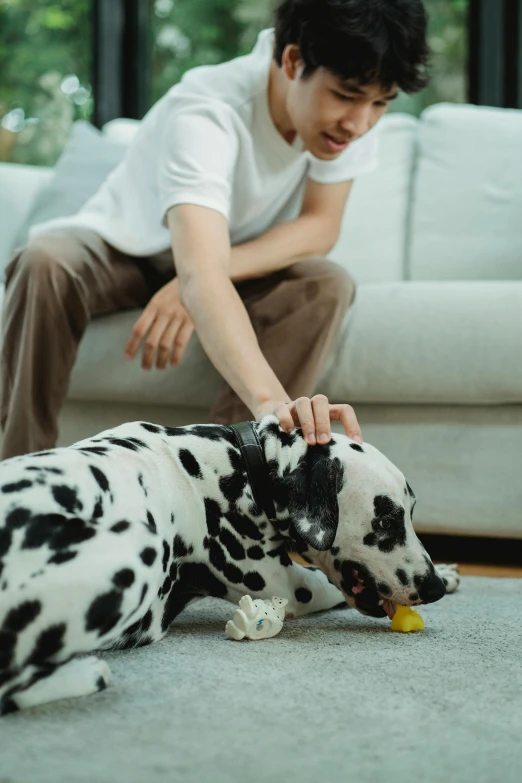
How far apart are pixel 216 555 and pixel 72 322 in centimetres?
93

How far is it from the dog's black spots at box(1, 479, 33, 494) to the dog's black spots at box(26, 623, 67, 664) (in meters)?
0.21

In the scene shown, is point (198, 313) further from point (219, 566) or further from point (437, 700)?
point (437, 700)

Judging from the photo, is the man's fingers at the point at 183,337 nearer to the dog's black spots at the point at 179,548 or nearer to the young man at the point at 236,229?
the young man at the point at 236,229

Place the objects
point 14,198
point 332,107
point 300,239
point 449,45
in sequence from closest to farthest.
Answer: point 332,107 < point 300,239 < point 14,198 < point 449,45

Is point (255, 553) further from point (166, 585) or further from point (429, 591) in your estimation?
point (429, 591)

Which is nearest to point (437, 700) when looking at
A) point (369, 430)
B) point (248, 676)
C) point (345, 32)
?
point (248, 676)

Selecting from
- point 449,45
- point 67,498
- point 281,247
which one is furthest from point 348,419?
point 449,45

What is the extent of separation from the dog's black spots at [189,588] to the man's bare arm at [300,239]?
0.90 m

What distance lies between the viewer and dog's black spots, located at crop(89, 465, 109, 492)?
55.7 inches

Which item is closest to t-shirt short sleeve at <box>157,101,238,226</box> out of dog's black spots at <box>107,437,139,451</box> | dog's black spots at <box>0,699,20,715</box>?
dog's black spots at <box>107,437,139,451</box>

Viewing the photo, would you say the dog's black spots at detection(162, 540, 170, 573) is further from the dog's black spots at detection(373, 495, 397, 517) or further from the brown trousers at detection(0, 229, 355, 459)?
the brown trousers at detection(0, 229, 355, 459)

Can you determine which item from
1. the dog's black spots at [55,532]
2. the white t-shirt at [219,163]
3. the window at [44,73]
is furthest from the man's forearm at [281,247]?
the window at [44,73]

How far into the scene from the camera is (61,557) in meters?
1.28

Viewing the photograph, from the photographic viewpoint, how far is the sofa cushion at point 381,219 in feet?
10.6
